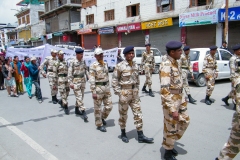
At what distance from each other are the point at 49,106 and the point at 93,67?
130 inches

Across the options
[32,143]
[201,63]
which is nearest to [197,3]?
[201,63]

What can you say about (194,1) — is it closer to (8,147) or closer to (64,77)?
(64,77)

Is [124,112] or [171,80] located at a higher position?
[171,80]

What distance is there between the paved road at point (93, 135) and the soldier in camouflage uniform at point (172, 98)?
17.3 inches

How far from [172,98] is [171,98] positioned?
40 mm

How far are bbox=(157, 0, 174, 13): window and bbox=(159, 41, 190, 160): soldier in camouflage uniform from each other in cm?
1637

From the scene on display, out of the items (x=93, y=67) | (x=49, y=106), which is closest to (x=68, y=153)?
(x=93, y=67)

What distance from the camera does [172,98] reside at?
344cm

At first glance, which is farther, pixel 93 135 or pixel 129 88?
Result: pixel 93 135

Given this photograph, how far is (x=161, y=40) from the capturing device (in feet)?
65.0

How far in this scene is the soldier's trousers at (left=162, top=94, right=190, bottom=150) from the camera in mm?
3447

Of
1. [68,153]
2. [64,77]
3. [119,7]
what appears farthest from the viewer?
[119,7]

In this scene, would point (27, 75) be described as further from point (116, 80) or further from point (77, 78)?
point (116, 80)

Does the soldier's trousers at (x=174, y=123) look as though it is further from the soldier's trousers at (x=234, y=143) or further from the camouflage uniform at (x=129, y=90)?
the camouflage uniform at (x=129, y=90)
